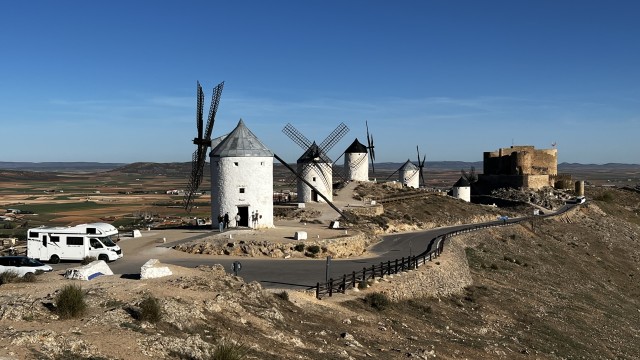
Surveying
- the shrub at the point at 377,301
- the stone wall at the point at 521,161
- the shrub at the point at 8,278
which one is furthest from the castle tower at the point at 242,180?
the stone wall at the point at 521,161

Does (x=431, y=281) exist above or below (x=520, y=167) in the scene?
below

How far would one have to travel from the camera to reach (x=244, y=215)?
3120cm

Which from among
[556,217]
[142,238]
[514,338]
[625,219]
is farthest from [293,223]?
[625,219]

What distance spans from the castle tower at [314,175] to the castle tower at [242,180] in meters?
16.4

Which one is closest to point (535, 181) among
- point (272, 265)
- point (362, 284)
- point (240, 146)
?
point (240, 146)

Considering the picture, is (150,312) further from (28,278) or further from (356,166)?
(356,166)

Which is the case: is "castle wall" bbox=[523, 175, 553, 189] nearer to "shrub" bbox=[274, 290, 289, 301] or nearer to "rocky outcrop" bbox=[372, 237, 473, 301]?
"rocky outcrop" bbox=[372, 237, 473, 301]

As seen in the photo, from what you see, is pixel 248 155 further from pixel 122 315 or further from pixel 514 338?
pixel 122 315

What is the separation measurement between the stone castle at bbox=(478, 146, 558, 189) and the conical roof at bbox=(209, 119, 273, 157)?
165 feet

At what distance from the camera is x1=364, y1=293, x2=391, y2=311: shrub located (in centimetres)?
1885

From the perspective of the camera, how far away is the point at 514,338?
19.9 m

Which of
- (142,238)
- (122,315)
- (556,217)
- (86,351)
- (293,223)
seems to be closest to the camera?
(86,351)

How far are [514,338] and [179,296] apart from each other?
11900 millimetres

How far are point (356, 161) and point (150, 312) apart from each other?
47592mm
